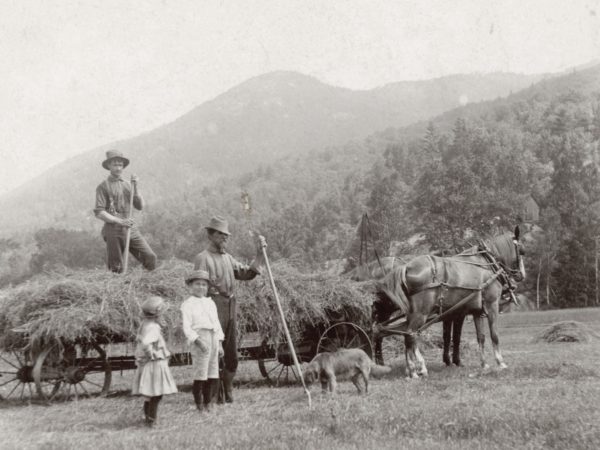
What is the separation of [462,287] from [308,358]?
2.92m

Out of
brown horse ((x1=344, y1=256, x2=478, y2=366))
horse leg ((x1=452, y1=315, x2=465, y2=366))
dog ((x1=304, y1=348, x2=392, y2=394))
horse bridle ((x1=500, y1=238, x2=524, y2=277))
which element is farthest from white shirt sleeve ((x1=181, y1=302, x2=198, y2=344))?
horse bridle ((x1=500, y1=238, x2=524, y2=277))

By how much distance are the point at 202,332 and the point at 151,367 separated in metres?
0.75

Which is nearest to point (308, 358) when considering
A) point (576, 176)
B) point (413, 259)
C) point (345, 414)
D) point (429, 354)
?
point (413, 259)

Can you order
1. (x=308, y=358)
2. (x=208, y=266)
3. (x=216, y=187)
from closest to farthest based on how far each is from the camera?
(x=208, y=266) < (x=308, y=358) < (x=216, y=187)

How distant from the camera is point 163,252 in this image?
77.7 meters

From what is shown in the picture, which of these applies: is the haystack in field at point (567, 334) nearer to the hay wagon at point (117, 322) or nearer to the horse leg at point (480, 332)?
the horse leg at point (480, 332)

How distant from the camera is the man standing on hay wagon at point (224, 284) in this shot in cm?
727

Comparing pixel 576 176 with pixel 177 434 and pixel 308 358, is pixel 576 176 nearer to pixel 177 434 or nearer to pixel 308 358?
pixel 308 358

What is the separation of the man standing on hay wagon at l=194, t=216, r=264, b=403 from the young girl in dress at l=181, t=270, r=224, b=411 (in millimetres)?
516

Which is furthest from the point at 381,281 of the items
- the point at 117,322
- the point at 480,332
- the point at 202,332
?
the point at 117,322

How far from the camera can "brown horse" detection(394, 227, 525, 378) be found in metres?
9.12

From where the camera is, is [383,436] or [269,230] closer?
[383,436]

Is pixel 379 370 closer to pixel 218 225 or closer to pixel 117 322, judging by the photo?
pixel 218 225

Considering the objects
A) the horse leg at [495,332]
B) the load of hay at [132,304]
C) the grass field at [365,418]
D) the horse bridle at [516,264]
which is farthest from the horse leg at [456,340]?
the load of hay at [132,304]
